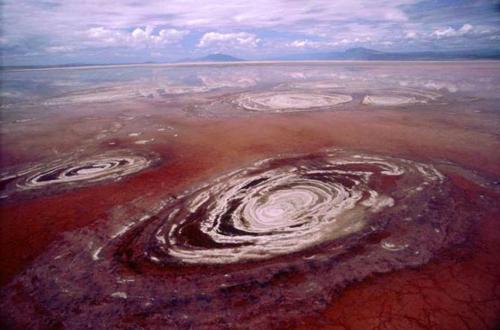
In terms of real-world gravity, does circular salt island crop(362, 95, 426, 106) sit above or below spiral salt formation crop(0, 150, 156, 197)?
above

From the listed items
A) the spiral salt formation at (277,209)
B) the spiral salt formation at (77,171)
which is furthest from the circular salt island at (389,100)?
the spiral salt formation at (77,171)

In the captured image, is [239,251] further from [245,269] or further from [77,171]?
[77,171]

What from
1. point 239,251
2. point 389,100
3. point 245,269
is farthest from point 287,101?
point 245,269

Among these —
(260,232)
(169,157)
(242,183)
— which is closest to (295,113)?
(169,157)

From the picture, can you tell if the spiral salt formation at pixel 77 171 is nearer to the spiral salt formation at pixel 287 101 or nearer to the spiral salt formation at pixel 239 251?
the spiral salt formation at pixel 239 251

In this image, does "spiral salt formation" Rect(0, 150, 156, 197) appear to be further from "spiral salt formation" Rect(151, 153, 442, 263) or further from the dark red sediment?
"spiral salt formation" Rect(151, 153, 442, 263)

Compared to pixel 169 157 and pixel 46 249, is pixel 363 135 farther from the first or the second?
pixel 46 249

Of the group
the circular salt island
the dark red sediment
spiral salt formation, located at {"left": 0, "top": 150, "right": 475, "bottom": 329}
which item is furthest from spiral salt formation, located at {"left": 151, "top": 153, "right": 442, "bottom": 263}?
the circular salt island
